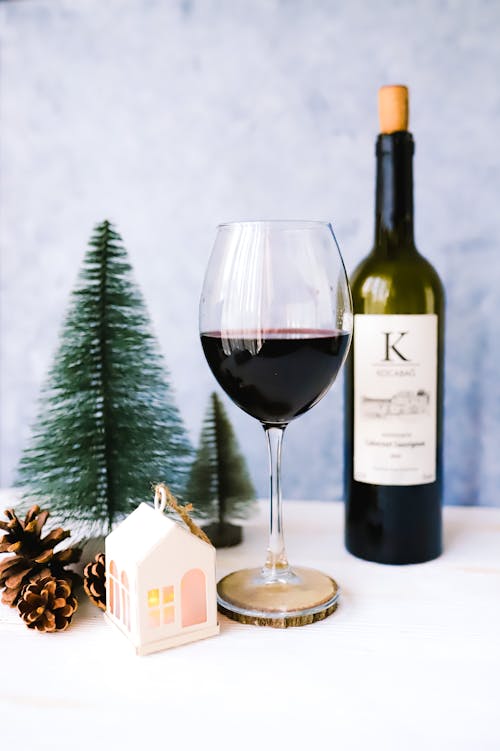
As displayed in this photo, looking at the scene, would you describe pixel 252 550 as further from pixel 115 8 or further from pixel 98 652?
pixel 115 8

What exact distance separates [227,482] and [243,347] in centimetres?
27

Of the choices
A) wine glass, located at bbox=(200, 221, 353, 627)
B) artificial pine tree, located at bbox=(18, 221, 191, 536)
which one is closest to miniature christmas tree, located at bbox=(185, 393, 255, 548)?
artificial pine tree, located at bbox=(18, 221, 191, 536)

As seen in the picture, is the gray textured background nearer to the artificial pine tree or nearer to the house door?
the artificial pine tree

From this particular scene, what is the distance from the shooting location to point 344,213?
90 centimetres

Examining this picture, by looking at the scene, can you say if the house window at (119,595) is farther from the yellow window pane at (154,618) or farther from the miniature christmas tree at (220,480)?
the miniature christmas tree at (220,480)

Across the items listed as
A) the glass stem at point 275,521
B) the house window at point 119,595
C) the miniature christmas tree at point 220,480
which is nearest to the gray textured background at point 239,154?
the miniature christmas tree at point 220,480

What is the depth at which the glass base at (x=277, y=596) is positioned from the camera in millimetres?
552

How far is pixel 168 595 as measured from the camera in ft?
1.69

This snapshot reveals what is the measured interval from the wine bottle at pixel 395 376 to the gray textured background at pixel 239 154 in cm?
20

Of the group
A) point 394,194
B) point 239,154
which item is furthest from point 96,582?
point 239,154

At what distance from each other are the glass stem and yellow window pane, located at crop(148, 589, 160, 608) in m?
0.13

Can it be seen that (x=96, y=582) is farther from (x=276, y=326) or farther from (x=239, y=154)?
(x=239, y=154)

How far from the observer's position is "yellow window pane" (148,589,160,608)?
0.51 m

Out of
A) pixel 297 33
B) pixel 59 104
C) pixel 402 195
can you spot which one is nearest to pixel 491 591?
pixel 402 195
